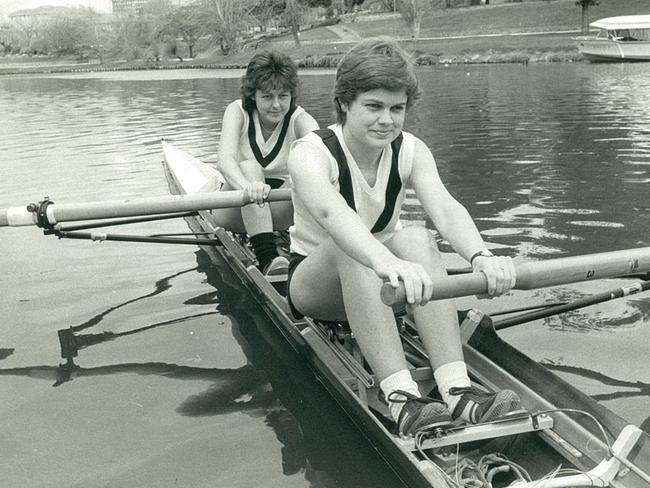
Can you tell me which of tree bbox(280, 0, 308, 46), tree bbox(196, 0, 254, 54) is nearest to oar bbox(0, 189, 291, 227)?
tree bbox(280, 0, 308, 46)

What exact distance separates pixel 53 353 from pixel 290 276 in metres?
2.49

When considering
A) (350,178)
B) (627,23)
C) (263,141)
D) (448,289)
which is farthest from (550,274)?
(627,23)

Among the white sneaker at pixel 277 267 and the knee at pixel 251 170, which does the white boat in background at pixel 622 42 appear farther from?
the white sneaker at pixel 277 267

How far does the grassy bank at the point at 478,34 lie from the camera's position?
1811 inches

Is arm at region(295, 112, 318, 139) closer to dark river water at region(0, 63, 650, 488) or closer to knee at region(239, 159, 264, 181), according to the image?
knee at region(239, 159, 264, 181)

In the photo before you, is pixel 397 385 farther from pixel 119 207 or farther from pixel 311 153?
pixel 119 207

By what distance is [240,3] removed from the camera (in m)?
90.5

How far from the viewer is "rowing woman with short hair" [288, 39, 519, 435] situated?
3453 mm

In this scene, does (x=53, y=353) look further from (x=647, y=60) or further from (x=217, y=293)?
(x=647, y=60)

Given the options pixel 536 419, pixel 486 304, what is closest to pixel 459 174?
pixel 486 304

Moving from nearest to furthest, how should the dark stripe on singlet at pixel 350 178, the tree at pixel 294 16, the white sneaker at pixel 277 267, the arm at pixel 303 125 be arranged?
the dark stripe on singlet at pixel 350 178, the white sneaker at pixel 277 267, the arm at pixel 303 125, the tree at pixel 294 16

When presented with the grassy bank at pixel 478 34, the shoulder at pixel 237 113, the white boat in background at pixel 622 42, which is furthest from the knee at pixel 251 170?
the grassy bank at pixel 478 34

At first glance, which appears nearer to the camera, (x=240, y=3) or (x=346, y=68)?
(x=346, y=68)

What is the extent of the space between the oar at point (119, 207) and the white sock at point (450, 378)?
2699 millimetres
